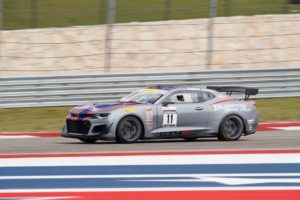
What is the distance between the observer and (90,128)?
44.3 feet

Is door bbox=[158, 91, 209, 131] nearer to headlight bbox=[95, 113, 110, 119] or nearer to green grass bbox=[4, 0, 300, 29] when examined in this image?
headlight bbox=[95, 113, 110, 119]

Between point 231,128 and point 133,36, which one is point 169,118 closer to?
point 231,128

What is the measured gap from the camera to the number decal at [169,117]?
45.7ft

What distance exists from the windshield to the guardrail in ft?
15.1

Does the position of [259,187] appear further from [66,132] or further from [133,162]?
[66,132]

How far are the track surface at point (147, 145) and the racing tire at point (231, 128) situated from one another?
15 centimetres

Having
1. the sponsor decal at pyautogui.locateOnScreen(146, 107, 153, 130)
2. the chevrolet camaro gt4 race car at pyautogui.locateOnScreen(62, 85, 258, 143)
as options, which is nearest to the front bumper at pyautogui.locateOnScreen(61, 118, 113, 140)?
the chevrolet camaro gt4 race car at pyautogui.locateOnScreen(62, 85, 258, 143)

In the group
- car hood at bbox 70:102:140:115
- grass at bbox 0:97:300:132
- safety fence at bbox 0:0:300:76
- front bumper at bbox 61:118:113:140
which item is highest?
safety fence at bbox 0:0:300:76

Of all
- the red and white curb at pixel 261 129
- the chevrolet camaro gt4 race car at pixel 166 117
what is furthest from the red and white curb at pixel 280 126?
the chevrolet camaro gt4 race car at pixel 166 117

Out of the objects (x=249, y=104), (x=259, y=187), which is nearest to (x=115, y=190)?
(x=259, y=187)

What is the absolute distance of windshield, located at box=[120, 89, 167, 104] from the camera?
1413cm

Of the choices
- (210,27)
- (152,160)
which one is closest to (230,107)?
(152,160)

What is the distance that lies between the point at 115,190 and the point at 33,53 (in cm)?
→ 1351

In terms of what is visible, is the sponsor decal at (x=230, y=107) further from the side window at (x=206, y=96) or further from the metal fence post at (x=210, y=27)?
the metal fence post at (x=210, y=27)
